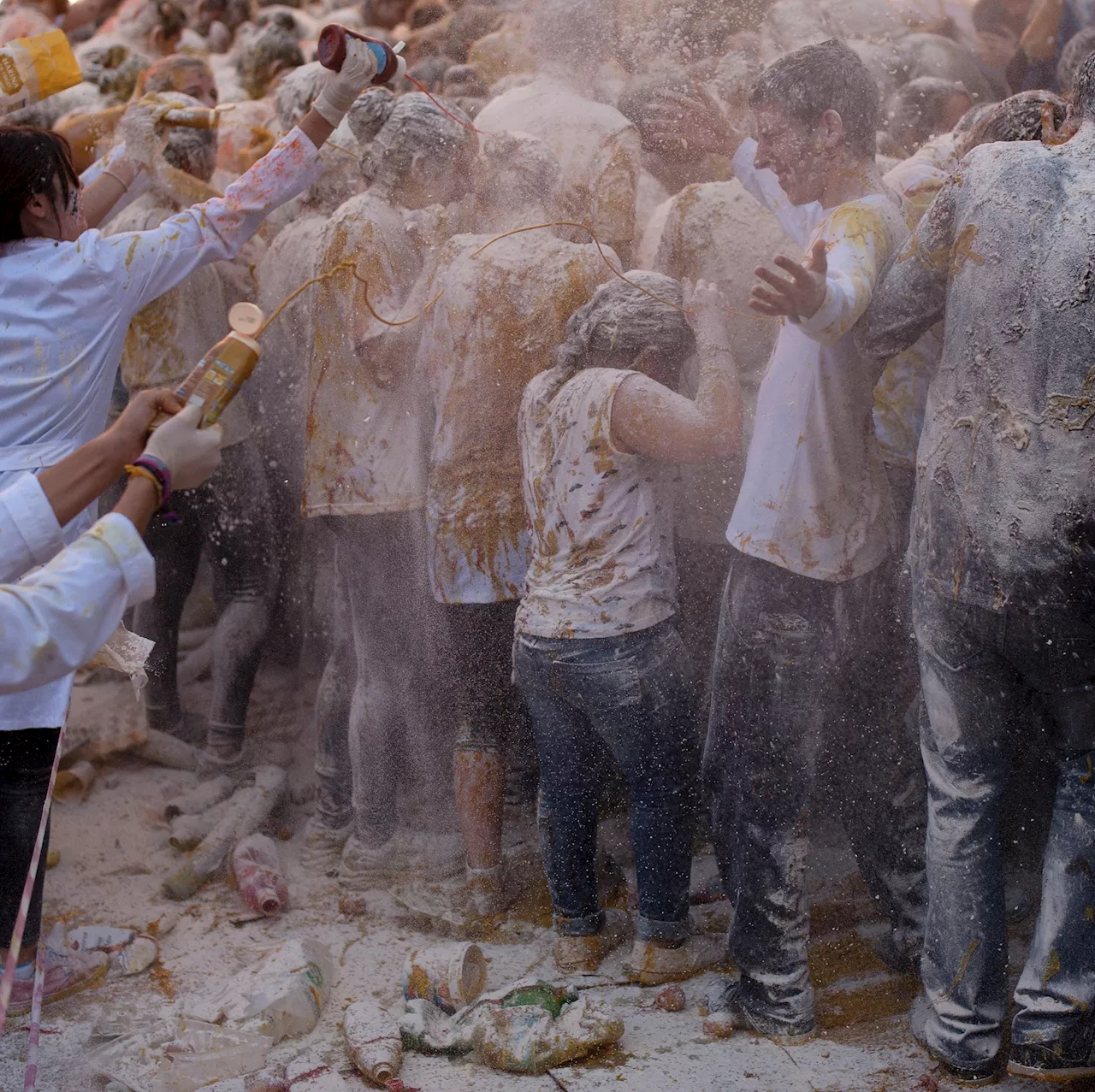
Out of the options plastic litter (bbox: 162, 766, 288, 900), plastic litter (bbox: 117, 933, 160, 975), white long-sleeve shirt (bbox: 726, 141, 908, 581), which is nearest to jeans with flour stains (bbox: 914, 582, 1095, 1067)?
white long-sleeve shirt (bbox: 726, 141, 908, 581)

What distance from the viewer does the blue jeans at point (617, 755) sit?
314 centimetres

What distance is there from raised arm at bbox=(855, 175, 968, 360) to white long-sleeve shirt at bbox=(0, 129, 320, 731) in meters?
1.52

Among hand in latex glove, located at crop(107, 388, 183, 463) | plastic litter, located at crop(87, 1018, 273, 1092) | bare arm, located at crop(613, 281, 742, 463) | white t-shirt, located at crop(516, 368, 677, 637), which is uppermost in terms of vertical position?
hand in latex glove, located at crop(107, 388, 183, 463)

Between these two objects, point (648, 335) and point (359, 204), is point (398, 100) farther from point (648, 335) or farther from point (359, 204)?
point (648, 335)

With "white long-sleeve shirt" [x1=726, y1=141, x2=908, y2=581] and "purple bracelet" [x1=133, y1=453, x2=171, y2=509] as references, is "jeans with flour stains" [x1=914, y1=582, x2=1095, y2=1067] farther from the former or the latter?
"purple bracelet" [x1=133, y1=453, x2=171, y2=509]

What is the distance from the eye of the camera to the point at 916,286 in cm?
273

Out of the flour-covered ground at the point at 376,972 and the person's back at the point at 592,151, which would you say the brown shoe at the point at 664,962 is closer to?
the flour-covered ground at the point at 376,972

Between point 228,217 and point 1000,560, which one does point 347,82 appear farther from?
point 1000,560

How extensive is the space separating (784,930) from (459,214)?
7.56 feet

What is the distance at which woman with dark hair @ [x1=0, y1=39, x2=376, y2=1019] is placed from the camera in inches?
119

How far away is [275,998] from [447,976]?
0.45 meters

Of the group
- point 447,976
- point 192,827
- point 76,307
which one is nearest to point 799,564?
point 447,976

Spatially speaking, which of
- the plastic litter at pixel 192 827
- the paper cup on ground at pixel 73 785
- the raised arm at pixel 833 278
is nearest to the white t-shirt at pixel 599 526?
the raised arm at pixel 833 278

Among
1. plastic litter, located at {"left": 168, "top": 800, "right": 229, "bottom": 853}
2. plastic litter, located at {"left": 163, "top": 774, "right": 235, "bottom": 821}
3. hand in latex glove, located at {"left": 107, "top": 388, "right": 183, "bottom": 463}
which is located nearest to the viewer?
hand in latex glove, located at {"left": 107, "top": 388, "right": 183, "bottom": 463}
